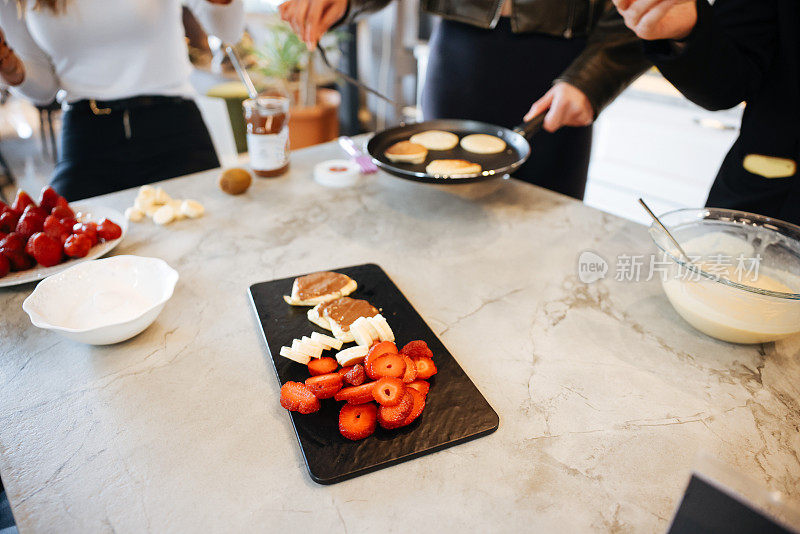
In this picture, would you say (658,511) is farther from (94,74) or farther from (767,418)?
(94,74)

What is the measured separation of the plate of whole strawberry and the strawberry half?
0.74 meters

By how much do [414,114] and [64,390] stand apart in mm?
3425

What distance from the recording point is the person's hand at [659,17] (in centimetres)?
90

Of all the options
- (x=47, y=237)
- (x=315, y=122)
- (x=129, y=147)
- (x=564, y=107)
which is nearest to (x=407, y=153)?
(x=564, y=107)

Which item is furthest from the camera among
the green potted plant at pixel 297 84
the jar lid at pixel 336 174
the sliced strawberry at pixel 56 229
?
the green potted plant at pixel 297 84

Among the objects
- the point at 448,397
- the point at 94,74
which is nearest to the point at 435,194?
the point at 448,397

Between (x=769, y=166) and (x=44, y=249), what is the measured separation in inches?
66.9

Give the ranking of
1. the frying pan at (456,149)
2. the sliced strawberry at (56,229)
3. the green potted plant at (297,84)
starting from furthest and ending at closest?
the green potted plant at (297,84), the frying pan at (456,149), the sliced strawberry at (56,229)

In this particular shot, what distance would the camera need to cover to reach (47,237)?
969mm

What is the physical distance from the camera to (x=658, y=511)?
22.9 inches

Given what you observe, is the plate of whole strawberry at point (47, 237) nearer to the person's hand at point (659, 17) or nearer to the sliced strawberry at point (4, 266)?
the sliced strawberry at point (4, 266)

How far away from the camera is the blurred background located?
255 centimetres

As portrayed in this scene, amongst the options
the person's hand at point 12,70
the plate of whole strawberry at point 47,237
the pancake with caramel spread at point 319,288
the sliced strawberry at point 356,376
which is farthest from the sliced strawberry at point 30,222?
the sliced strawberry at point 356,376

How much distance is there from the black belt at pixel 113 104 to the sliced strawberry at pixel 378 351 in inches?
58.5
